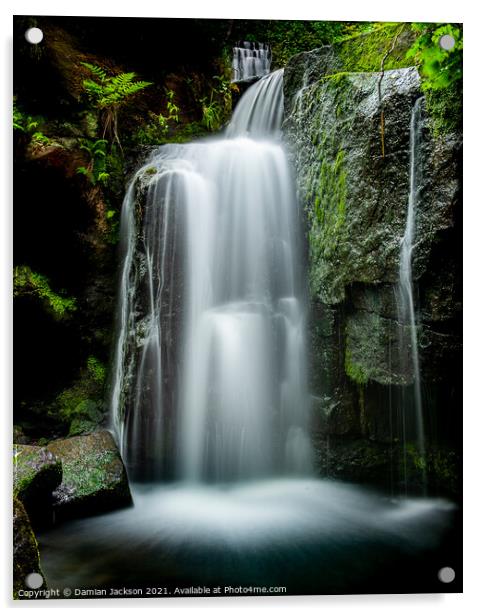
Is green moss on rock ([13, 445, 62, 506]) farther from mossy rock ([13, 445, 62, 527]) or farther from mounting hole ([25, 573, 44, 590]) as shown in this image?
mounting hole ([25, 573, 44, 590])

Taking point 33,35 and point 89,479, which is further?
point 89,479

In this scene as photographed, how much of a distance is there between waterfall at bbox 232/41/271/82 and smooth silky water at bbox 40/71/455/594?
0.69 m

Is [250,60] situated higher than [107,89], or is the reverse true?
[250,60]

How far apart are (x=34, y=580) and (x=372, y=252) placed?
3.00 meters

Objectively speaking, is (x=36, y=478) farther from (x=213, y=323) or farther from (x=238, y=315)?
(x=238, y=315)

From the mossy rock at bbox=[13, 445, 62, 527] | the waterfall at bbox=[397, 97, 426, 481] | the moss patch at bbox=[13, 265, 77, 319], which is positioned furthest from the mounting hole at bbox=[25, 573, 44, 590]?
the moss patch at bbox=[13, 265, 77, 319]

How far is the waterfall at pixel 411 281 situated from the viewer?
3.27 metres

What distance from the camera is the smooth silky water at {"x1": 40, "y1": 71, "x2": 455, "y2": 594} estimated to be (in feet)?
8.58

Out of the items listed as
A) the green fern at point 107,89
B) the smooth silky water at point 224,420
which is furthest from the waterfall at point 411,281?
the green fern at point 107,89

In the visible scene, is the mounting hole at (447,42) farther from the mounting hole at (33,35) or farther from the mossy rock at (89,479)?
the mossy rock at (89,479)

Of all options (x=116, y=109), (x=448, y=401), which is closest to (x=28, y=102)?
(x=116, y=109)

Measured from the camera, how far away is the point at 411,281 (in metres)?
3.32

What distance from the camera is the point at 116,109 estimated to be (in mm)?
4691

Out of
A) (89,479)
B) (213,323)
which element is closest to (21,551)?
(89,479)
